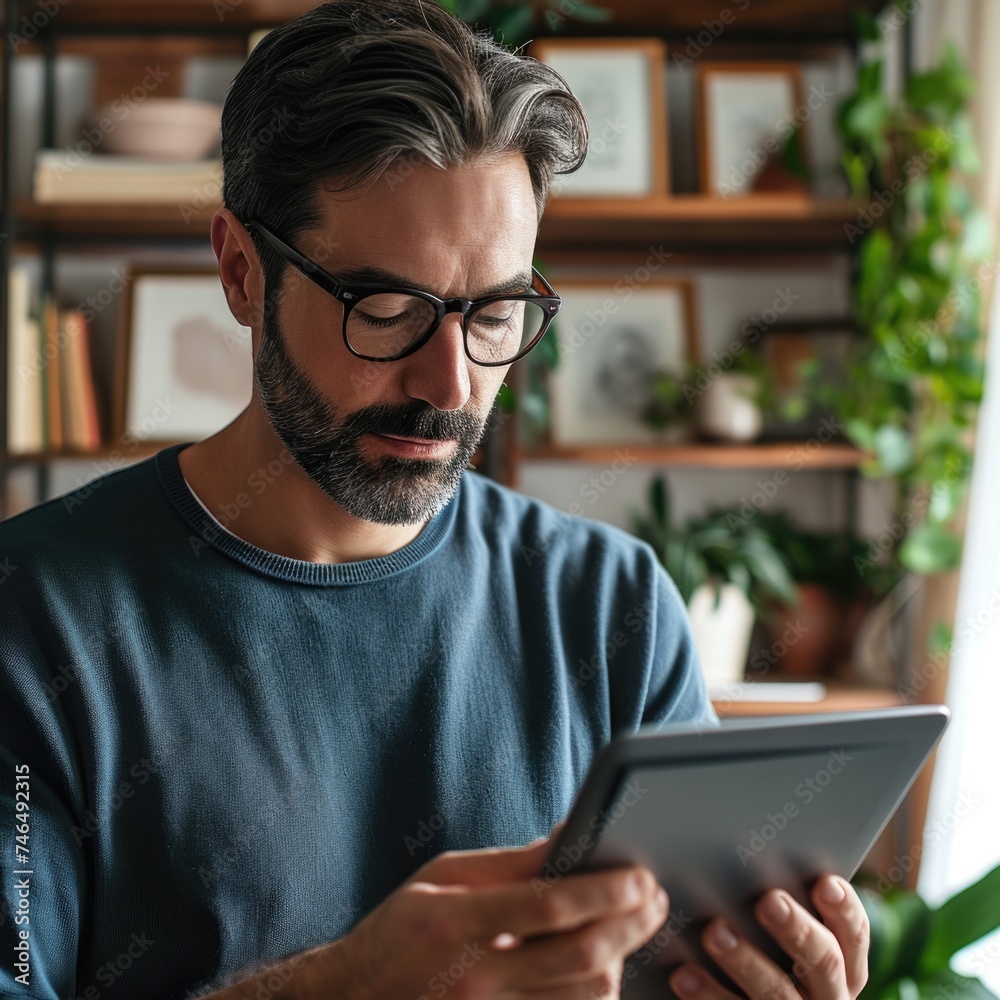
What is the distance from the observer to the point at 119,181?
2148mm

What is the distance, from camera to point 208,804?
93 cm

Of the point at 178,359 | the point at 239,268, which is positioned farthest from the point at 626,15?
the point at 239,268

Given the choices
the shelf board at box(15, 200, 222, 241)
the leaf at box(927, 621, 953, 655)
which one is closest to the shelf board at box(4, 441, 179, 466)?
the shelf board at box(15, 200, 222, 241)

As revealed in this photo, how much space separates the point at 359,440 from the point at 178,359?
144 cm

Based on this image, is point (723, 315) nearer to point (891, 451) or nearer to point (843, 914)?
point (891, 451)

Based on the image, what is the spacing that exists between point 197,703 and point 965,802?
1.51m

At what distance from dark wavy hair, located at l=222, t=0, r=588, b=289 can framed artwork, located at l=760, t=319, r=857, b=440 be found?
1451 millimetres

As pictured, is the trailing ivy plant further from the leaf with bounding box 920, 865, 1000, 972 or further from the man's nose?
the man's nose

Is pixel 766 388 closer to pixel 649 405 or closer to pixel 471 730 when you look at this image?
pixel 649 405

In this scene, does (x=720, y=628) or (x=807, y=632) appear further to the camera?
(x=807, y=632)

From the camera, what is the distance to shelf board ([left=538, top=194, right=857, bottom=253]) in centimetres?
217

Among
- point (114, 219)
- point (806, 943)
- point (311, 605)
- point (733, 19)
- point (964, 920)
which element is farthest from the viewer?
point (733, 19)

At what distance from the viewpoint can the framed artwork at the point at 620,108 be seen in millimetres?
2242

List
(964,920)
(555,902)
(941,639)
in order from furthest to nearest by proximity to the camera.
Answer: (941,639) → (964,920) → (555,902)
